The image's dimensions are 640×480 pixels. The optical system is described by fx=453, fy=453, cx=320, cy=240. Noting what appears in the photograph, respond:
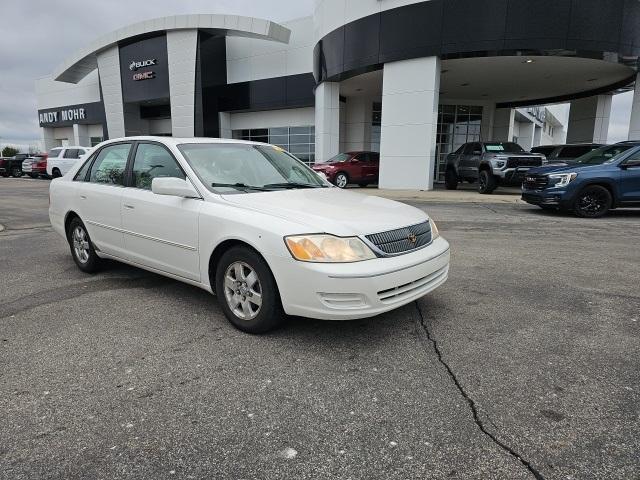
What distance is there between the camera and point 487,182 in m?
16.5

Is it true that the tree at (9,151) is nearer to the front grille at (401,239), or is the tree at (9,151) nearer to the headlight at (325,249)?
the headlight at (325,249)

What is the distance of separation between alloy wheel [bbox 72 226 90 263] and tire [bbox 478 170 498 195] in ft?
46.6

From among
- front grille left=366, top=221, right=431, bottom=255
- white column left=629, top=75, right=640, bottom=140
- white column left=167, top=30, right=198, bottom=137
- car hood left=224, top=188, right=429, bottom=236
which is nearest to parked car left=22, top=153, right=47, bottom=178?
white column left=167, top=30, right=198, bottom=137

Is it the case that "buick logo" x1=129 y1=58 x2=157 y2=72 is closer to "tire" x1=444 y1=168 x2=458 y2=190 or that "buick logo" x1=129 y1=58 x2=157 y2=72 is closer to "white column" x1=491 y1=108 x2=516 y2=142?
"tire" x1=444 y1=168 x2=458 y2=190

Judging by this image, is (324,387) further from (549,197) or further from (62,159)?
(62,159)

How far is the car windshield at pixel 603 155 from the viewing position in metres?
10.4

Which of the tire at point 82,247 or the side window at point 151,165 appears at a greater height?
the side window at point 151,165

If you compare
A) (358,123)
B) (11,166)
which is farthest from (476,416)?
(11,166)

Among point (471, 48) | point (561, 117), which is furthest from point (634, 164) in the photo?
point (561, 117)

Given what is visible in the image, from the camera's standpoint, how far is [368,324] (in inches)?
152

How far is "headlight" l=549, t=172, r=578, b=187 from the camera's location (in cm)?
1021

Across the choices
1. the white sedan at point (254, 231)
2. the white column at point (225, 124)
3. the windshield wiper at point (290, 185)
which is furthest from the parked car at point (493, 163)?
the white column at point (225, 124)

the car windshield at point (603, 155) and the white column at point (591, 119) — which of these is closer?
the car windshield at point (603, 155)

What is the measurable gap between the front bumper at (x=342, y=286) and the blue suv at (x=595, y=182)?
860 centimetres
